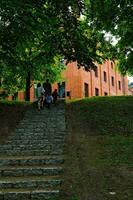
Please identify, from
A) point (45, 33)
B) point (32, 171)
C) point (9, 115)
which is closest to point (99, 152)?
point (32, 171)

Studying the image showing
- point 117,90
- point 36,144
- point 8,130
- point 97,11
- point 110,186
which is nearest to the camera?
point 110,186

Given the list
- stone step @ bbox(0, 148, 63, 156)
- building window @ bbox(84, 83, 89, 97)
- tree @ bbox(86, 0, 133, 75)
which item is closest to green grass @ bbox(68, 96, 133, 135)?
tree @ bbox(86, 0, 133, 75)

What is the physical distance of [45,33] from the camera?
19359 mm

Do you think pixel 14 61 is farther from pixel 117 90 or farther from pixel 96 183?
pixel 117 90

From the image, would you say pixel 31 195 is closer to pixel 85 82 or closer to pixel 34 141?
pixel 34 141

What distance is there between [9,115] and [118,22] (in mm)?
8411

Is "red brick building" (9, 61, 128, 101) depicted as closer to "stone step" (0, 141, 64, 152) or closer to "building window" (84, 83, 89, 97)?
"building window" (84, 83, 89, 97)

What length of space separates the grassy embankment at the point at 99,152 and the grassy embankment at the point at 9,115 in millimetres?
2697

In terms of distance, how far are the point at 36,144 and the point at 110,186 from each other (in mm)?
4767

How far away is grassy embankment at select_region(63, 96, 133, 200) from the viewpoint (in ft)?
33.6

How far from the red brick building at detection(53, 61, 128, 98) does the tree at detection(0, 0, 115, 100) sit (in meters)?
15.8

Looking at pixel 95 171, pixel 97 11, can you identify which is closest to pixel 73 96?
pixel 97 11

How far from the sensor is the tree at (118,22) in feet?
69.7

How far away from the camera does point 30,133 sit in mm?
16406
